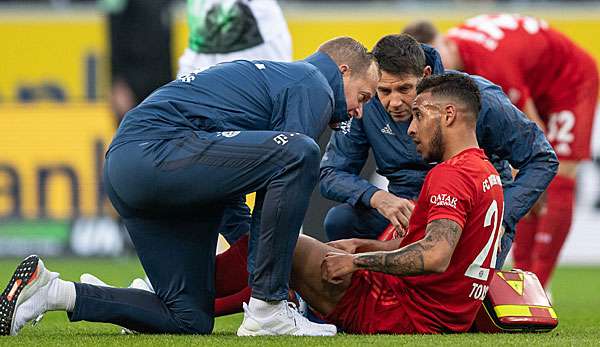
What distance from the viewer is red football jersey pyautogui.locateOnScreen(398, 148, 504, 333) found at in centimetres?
486

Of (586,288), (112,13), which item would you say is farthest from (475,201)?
(112,13)

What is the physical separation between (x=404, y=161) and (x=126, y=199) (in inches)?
68.3

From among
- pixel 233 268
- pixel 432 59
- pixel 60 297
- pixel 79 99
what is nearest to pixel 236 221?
pixel 233 268

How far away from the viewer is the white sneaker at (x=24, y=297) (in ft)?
16.4

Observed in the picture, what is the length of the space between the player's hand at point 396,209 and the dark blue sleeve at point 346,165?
1.10 ft

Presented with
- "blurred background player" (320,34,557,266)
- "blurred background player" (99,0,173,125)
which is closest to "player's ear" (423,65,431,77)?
"blurred background player" (320,34,557,266)

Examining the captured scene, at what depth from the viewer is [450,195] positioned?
4824mm

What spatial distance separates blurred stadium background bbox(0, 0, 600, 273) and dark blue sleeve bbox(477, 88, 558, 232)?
6474mm

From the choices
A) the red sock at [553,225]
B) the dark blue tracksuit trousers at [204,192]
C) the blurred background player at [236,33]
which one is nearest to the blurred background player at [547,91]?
the red sock at [553,225]

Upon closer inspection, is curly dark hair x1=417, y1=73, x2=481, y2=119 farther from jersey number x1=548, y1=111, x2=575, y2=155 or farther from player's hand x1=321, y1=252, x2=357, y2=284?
jersey number x1=548, y1=111, x2=575, y2=155

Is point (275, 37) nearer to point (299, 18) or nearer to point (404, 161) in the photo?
point (404, 161)

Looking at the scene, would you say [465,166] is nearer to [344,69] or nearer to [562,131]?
[344,69]

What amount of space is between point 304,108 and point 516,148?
4.70ft

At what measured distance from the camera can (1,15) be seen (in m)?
13.9
